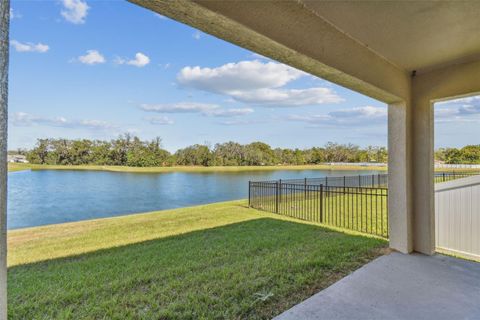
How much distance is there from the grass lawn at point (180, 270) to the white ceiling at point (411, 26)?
235cm

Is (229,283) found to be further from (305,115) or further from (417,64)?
(305,115)

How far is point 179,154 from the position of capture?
36500 mm

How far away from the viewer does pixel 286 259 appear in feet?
10.1

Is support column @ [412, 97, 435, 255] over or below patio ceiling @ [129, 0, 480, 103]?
below

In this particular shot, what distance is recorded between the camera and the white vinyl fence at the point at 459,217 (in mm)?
3396

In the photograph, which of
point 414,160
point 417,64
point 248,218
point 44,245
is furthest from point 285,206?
point 44,245

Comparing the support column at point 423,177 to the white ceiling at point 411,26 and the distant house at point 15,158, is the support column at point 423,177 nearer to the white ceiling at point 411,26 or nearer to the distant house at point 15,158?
the white ceiling at point 411,26

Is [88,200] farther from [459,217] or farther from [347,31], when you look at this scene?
[459,217]

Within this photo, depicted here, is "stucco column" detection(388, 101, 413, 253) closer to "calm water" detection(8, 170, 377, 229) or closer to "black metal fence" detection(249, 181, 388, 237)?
"black metal fence" detection(249, 181, 388, 237)

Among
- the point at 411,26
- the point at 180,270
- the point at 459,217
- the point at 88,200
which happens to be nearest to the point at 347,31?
the point at 411,26

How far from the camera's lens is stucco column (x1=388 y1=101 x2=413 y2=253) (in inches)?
128

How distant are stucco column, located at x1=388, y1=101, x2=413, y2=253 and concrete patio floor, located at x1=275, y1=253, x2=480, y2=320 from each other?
39 centimetres

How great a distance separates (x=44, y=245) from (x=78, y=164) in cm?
3427

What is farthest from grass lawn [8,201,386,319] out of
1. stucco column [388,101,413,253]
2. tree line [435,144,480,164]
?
tree line [435,144,480,164]
